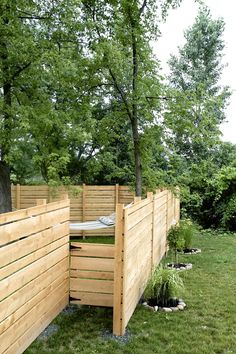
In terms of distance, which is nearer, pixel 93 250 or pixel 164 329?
pixel 164 329

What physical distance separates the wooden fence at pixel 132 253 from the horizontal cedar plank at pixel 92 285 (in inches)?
10.7

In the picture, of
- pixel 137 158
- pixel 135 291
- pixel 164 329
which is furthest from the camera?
pixel 137 158

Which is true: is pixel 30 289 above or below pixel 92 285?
above

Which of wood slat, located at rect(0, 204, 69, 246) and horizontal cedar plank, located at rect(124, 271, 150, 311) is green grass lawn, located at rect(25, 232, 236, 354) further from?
wood slat, located at rect(0, 204, 69, 246)

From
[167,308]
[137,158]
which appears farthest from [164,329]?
[137,158]

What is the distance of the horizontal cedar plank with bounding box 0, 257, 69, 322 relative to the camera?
2537 mm

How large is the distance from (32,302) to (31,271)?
28 centimetres

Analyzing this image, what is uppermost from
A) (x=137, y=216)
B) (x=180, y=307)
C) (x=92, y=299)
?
(x=137, y=216)

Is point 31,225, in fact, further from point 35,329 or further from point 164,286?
point 164,286

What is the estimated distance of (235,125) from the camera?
16594 millimetres

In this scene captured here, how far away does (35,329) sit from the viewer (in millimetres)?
3156

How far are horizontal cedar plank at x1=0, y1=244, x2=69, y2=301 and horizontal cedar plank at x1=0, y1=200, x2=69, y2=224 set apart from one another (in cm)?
42

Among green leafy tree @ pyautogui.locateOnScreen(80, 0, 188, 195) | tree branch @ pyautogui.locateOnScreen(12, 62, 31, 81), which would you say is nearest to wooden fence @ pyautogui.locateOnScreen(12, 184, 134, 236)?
green leafy tree @ pyautogui.locateOnScreen(80, 0, 188, 195)

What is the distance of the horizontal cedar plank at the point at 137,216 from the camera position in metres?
3.61
